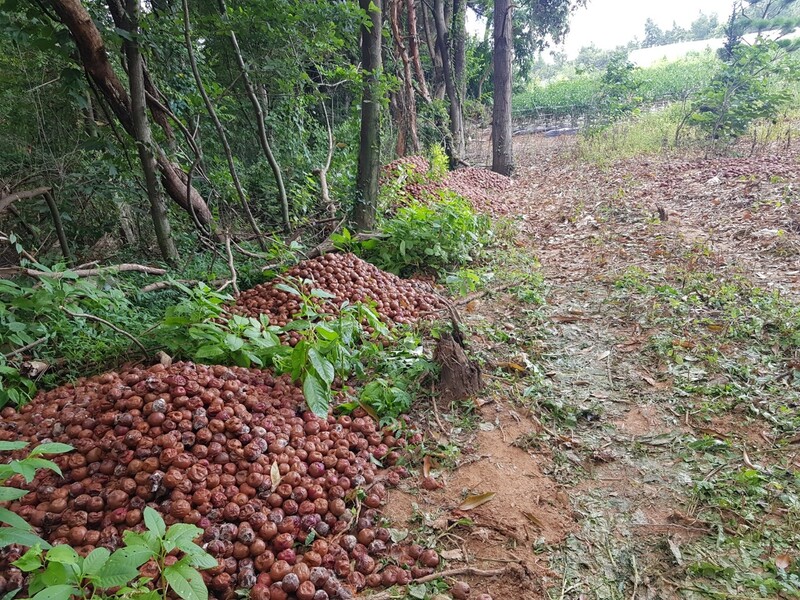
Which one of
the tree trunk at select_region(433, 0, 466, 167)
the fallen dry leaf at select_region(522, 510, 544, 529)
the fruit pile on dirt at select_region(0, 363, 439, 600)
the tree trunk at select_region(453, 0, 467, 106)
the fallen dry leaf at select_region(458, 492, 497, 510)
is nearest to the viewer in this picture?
the fruit pile on dirt at select_region(0, 363, 439, 600)

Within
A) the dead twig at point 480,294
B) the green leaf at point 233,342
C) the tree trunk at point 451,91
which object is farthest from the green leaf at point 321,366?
the tree trunk at point 451,91

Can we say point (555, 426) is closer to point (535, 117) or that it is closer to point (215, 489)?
point (215, 489)

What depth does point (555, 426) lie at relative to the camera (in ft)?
8.66

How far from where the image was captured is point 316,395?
95.1 inches

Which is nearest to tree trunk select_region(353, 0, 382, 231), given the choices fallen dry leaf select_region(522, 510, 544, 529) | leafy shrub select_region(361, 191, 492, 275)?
leafy shrub select_region(361, 191, 492, 275)

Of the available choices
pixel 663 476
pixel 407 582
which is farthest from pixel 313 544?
pixel 663 476

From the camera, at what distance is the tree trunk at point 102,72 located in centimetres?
350

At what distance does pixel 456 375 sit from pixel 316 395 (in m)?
0.94

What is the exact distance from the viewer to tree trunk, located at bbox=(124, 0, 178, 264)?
374 cm

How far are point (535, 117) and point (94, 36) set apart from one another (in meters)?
18.8

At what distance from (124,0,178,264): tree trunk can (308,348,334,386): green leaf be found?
2.63m

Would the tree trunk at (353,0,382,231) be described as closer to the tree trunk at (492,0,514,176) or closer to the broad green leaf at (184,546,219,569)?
the broad green leaf at (184,546,219,569)

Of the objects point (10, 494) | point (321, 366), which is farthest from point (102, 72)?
point (10, 494)

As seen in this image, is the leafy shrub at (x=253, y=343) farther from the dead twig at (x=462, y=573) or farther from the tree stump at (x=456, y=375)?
the dead twig at (x=462, y=573)
